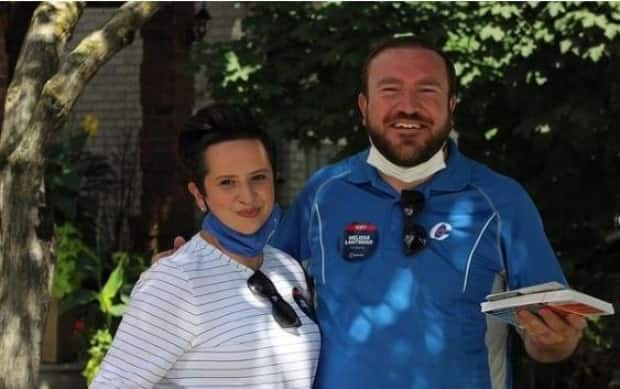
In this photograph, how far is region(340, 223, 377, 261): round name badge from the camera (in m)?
3.29

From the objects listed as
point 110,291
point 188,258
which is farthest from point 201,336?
point 110,291

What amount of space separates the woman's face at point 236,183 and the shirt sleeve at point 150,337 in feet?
0.94

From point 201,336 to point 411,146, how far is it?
0.87 meters

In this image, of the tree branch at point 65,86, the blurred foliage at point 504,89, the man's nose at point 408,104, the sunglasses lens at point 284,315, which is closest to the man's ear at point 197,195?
the sunglasses lens at point 284,315

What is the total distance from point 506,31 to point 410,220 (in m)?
4.85

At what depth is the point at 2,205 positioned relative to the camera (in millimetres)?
5508

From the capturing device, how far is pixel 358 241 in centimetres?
331

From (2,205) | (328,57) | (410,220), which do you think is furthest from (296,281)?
(328,57)

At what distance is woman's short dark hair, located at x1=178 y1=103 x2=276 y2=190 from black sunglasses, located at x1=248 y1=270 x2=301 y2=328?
12.7 inches

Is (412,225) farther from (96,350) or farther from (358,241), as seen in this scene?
(96,350)

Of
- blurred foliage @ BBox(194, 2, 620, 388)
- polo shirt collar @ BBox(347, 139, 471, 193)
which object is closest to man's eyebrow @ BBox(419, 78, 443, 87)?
polo shirt collar @ BBox(347, 139, 471, 193)

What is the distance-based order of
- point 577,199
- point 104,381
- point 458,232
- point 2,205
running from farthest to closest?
point 577,199 → point 2,205 → point 458,232 → point 104,381

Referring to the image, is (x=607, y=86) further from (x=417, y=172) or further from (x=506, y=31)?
(x=417, y=172)

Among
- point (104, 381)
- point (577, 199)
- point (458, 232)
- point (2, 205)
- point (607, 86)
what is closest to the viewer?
point (104, 381)
